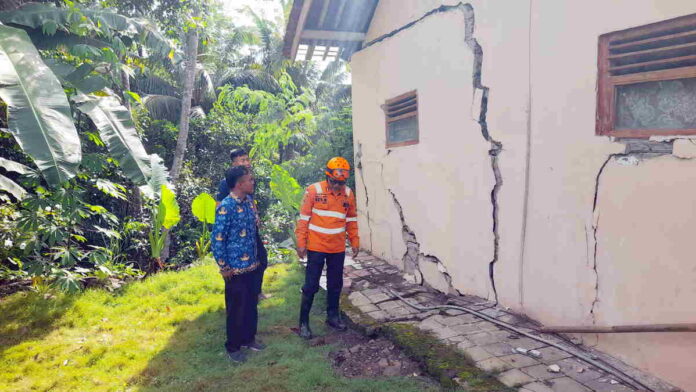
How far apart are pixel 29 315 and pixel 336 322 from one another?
3.63 m

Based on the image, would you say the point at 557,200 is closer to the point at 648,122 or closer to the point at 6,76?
the point at 648,122

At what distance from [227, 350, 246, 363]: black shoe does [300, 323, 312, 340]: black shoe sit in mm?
606

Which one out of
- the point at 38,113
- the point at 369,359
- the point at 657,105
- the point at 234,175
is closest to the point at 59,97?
the point at 38,113

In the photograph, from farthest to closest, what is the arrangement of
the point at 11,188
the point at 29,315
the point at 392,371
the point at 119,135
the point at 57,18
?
the point at 57,18 < the point at 29,315 < the point at 11,188 < the point at 119,135 < the point at 392,371

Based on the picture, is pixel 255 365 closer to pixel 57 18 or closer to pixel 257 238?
pixel 257 238

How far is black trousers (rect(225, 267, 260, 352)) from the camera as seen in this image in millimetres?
3742

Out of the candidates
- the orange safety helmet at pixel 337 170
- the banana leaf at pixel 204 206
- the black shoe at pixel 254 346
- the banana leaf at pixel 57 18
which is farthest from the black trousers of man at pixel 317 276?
the banana leaf at pixel 57 18

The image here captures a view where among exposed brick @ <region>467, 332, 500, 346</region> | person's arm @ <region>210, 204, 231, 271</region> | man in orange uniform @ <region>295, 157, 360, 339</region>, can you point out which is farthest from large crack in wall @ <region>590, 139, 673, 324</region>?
person's arm @ <region>210, 204, 231, 271</region>

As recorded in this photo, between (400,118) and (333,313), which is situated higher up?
(400,118)

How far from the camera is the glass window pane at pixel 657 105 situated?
109 inches

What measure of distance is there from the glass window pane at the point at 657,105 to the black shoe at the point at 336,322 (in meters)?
3.00

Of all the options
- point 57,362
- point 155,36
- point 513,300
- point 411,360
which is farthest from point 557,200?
point 155,36

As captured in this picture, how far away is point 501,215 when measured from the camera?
4137 mm

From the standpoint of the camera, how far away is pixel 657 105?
293cm
